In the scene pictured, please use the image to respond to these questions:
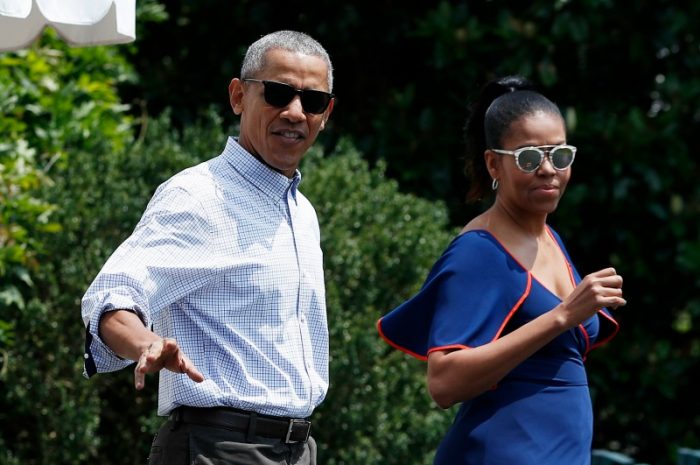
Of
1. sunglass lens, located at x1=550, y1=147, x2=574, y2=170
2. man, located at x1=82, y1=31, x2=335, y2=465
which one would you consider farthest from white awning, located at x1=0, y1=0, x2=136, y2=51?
sunglass lens, located at x1=550, y1=147, x2=574, y2=170

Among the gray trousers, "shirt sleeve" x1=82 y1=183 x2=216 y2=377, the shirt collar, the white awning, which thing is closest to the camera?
"shirt sleeve" x1=82 y1=183 x2=216 y2=377

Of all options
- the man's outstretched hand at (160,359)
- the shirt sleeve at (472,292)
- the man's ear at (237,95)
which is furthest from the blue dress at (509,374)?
the man's outstretched hand at (160,359)

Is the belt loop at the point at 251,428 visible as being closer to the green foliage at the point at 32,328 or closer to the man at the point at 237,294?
the man at the point at 237,294

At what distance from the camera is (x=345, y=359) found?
5129 mm

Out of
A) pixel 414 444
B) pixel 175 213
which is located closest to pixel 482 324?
pixel 175 213

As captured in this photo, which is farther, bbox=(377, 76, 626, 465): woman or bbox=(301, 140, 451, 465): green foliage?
bbox=(301, 140, 451, 465): green foliage

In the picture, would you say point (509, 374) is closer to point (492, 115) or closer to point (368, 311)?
point (492, 115)

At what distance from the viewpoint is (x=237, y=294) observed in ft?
8.94

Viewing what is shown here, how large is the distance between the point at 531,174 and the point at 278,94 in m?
0.74

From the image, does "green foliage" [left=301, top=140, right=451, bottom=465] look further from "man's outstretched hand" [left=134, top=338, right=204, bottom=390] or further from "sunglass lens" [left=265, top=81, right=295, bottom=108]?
"man's outstretched hand" [left=134, top=338, right=204, bottom=390]

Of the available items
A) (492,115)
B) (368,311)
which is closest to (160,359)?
(492,115)

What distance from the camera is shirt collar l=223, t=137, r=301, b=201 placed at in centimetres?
289

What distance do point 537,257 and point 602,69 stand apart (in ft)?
14.4

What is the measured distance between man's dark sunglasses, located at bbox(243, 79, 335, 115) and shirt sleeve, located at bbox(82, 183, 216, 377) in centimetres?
34
